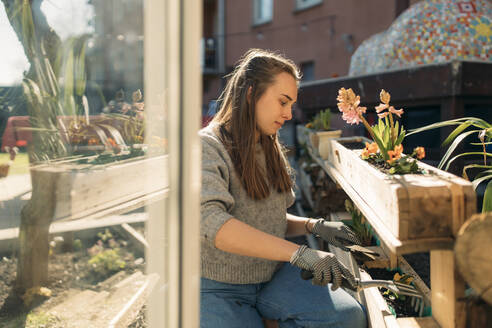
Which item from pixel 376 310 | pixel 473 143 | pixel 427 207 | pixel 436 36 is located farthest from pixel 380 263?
pixel 436 36

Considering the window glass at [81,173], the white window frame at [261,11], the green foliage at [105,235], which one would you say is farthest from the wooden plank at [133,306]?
the white window frame at [261,11]

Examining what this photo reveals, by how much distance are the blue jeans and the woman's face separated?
622 millimetres

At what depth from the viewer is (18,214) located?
0.99 m

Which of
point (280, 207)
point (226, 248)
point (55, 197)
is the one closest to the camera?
point (55, 197)

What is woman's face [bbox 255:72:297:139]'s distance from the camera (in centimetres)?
178

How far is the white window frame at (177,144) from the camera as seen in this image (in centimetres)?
90

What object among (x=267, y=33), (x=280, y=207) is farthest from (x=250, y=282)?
(x=267, y=33)

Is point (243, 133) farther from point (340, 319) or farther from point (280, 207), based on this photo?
point (340, 319)

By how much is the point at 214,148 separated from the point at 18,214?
81 cm

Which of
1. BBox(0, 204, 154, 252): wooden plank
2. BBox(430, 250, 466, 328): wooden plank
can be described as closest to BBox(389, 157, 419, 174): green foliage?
BBox(430, 250, 466, 328): wooden plank

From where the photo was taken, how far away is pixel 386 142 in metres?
1.50

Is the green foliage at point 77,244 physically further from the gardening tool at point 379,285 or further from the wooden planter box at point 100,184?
the gardening tool at point 379,285

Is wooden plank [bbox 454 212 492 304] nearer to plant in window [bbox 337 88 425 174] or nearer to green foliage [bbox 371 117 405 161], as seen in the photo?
plant in window [bbox 337 88 425 174]

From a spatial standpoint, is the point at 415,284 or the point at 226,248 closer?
the point at 226,248
